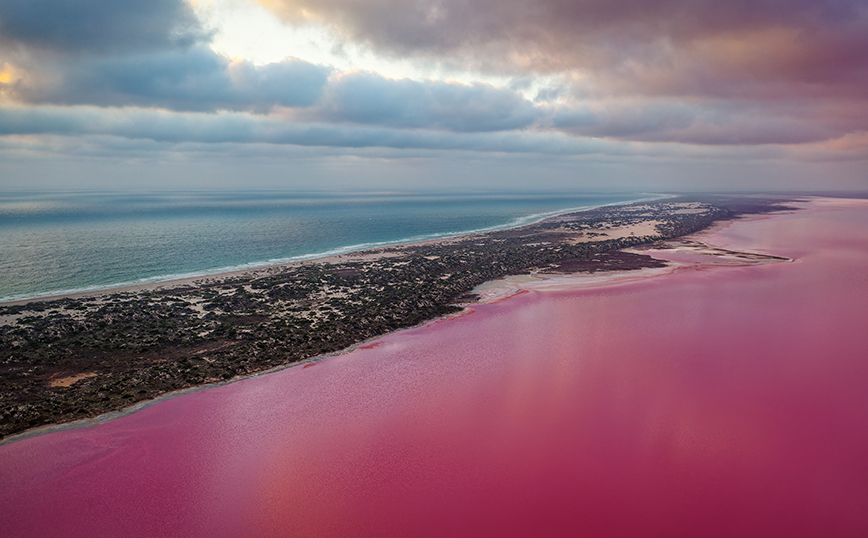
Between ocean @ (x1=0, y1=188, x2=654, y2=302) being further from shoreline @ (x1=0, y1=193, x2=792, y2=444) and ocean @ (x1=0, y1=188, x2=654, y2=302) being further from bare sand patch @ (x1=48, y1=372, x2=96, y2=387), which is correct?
bare sand patch @ (x1=48, y1=372, x2=96, y2=387)

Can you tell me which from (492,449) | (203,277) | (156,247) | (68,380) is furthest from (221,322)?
(156,247)

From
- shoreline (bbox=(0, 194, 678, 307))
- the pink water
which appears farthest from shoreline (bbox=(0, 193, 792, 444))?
the pink water

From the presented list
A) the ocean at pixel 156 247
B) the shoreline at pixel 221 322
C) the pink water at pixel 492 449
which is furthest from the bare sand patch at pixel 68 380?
the ocean at pixel 156 247

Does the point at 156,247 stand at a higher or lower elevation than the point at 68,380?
higher

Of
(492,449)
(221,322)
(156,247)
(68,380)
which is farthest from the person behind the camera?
(156,247)

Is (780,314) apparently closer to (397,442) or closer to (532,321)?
(532,321)

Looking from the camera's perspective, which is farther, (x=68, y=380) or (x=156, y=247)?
(x=156, y=247)

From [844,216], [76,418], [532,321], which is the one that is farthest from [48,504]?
[844,216]

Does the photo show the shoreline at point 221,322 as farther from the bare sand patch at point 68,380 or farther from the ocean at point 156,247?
the ocean at point 156,247

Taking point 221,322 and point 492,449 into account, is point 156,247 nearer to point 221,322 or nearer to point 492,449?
point 221,322
